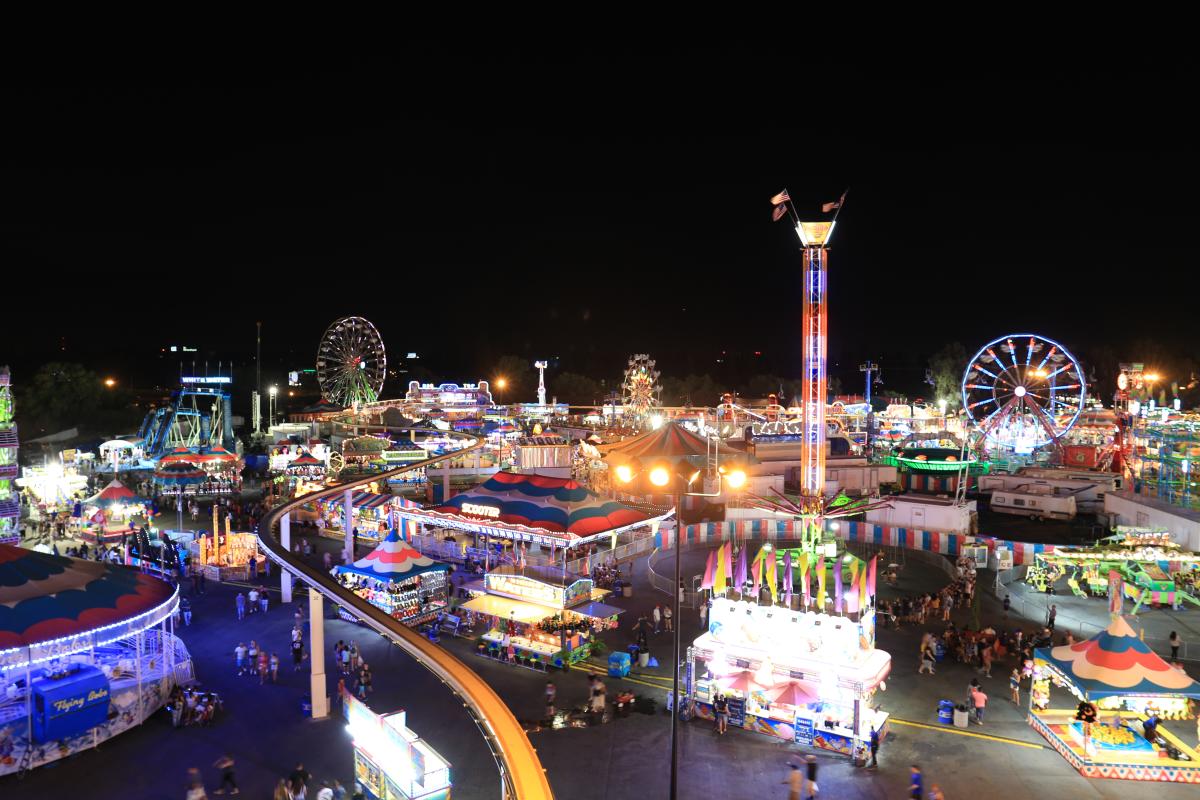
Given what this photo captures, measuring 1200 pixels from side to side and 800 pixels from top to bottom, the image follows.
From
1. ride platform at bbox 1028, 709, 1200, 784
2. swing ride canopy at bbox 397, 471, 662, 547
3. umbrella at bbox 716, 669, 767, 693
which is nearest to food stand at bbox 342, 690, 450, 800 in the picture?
umbrella at bbox 716, 669, 767, 693

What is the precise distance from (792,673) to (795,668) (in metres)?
0.12

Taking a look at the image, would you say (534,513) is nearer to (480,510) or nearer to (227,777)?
(480,510)

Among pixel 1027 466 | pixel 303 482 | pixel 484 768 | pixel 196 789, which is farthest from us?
pixel 1027 466

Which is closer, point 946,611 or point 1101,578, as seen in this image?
point 946,611

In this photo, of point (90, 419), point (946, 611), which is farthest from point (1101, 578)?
point (90, 419)

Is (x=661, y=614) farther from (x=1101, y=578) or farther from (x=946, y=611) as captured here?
(x=1101, y=578)

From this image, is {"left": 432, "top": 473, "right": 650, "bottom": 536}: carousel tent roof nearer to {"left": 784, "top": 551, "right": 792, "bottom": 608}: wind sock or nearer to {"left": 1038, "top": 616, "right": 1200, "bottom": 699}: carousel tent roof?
{"left": 784, "top": 551, "right": 792, "bottom": 608}: wind sock

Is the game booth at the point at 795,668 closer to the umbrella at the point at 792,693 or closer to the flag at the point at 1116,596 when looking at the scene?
the umbrella at the point at 792,693

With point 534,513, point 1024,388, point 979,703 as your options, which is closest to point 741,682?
point 979,703

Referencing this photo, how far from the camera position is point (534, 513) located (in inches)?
947

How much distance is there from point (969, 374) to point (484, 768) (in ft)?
138

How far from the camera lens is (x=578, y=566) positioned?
2405cm

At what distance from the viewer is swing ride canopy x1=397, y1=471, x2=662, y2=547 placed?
23359 millimetres

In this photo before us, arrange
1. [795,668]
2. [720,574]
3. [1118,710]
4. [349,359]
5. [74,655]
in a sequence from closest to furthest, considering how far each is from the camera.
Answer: [795,668] < [1118,710] < [74,655] < [720,574] < [349,359]
